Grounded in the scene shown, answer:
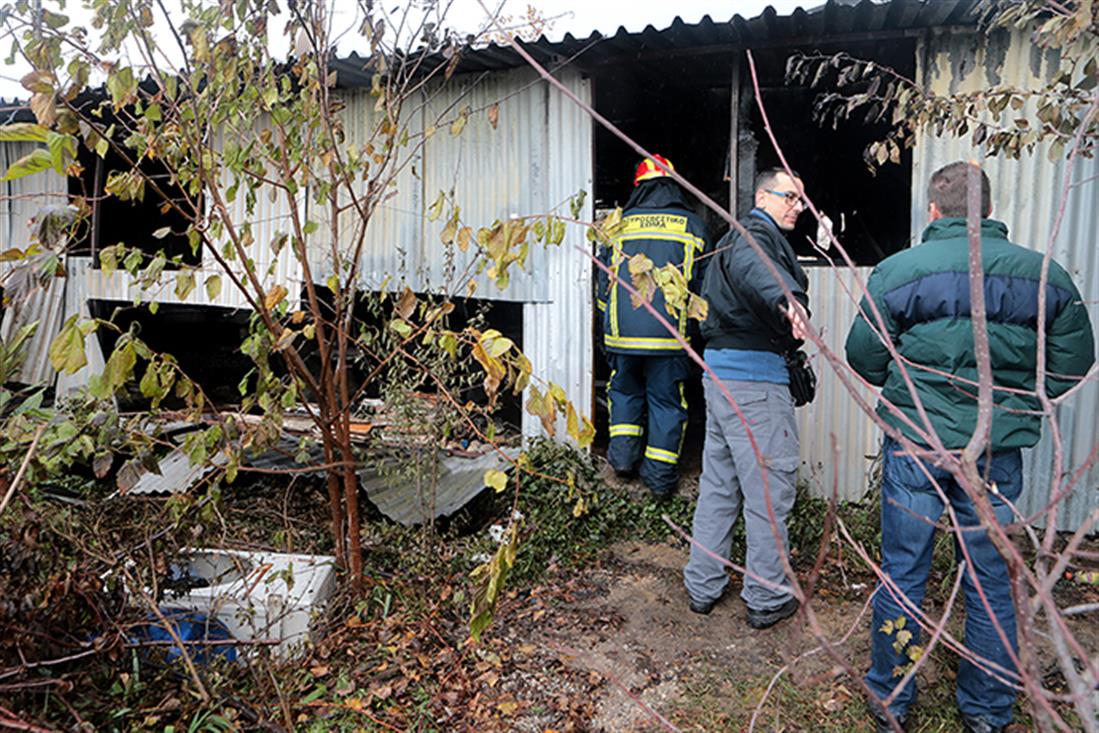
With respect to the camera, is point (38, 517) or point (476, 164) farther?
point (476, 164)

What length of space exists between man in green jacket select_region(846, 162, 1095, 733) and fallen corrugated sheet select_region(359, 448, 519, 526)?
2362 millimetres

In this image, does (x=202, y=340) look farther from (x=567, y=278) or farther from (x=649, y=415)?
(x=649, y=415)

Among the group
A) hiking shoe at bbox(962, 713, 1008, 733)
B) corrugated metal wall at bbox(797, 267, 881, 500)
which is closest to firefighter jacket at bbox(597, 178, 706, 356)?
corrugated metal wall at bbox(797, 267, 881, 500)

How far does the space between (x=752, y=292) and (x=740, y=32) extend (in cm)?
206

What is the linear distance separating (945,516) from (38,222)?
168 inches

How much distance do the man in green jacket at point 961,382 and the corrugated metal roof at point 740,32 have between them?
6.51 ft

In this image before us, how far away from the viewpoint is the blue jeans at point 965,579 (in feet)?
9.77

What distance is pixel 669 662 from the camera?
380 cm

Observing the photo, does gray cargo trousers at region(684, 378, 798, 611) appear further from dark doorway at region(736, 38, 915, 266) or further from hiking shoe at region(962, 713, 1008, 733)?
dark doorway at region(736, 38, 915, 266)

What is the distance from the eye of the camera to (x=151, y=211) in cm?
967

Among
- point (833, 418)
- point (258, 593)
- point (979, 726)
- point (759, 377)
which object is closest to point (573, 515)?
point (759, 377)

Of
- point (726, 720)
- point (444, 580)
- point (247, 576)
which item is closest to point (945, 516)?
point (726, 720)

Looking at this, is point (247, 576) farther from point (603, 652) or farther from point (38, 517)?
point (603, 652)

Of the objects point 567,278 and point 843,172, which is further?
point 843,172
